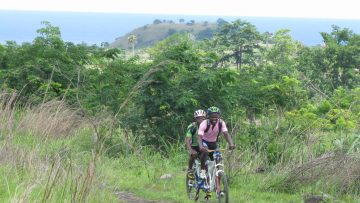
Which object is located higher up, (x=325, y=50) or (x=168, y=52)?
(x=168, y=52)

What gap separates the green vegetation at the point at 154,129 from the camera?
22.5 feet

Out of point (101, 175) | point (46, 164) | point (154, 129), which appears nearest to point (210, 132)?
point (101, 175)

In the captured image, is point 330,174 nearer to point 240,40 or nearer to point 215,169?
point 215,169

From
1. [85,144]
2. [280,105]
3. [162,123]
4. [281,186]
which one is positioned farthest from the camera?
[280,105]

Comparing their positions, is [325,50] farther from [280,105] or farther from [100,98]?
[100,98]

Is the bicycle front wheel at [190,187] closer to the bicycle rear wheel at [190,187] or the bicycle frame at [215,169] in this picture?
the bicycle rear wheel at [190,187]

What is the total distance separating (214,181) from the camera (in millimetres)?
7961

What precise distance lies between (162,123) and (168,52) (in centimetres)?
159

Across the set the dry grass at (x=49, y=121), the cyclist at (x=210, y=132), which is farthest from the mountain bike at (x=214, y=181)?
the dry grass at (x=49, y=121)

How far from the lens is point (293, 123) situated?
11.9 meters

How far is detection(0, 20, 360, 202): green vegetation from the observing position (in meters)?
6.86

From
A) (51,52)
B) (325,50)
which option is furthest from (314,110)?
(325,50)

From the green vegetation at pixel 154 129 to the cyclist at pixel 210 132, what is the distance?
965 millimetres

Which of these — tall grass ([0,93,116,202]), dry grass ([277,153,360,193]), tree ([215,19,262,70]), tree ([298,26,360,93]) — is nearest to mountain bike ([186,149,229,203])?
tall grass ([0,93,116,202])
